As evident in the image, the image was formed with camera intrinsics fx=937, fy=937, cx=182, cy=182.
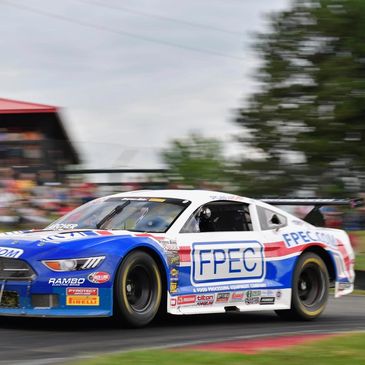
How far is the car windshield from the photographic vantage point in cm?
927

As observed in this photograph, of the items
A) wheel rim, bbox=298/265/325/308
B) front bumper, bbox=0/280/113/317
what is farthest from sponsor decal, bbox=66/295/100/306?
wheel rim, bbox=298/265/325/308

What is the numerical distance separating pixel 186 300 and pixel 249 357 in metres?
2.35

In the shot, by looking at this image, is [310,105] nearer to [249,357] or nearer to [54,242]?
[54,242]

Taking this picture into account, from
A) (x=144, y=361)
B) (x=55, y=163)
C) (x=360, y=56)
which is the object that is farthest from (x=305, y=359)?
(x=360, y=56)

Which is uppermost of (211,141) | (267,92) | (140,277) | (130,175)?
(211,141)

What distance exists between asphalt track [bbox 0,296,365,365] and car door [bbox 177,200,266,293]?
0.45 meters

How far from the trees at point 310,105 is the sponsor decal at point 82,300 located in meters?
17.0

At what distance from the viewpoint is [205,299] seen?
30.1 feet

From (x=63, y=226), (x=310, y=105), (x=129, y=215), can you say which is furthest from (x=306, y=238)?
(x=310, y=105)

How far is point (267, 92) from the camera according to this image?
89.3 ft

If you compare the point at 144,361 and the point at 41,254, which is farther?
the point at 41,254

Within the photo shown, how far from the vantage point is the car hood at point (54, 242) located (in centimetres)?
823

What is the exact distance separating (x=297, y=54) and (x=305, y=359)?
20963mm

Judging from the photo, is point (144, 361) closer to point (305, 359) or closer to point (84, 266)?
point (305, 359)
